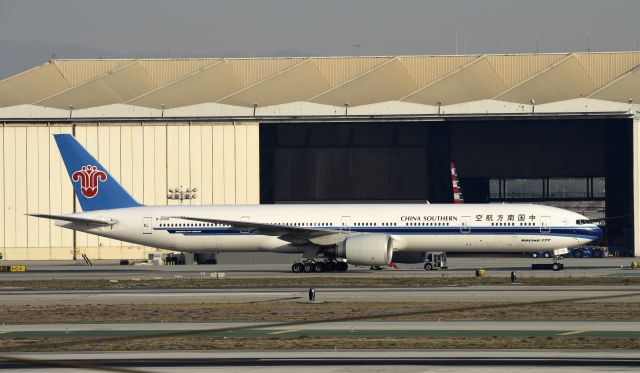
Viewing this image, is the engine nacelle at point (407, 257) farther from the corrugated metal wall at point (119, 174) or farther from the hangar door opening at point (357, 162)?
the hangar door opening at point (357, 162)

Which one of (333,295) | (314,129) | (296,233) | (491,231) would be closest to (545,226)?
(491,231)

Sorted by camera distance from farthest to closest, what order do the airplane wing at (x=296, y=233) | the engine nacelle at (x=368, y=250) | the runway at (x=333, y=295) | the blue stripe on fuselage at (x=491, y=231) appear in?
the blue stripe on fuselage at (x=491, y=231), the airplane wing at (x=296, y=233), the engine nacelle at (x=368, y=250), the runway at (x=333, y=295)

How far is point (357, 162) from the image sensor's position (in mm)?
95312

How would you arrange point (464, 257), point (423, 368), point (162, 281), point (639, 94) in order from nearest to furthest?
point (423, 368) < point (162, 281) < point (639, 94) < point (464, 257)

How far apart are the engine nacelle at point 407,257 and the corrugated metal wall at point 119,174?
2343 cm

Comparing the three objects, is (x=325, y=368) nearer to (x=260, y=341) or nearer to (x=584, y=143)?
(x=260, y=341)

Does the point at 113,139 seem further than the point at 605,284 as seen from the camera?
Yes

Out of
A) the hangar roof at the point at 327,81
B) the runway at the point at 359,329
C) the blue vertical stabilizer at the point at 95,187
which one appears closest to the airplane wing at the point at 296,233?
the blue vertical stabilizer at the point at 95,187

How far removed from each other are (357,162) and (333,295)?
53286 mm

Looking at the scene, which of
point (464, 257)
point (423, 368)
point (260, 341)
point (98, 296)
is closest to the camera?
point (423, 368)

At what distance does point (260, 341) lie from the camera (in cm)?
2831

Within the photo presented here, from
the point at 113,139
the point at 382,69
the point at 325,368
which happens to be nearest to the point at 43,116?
the point at 113,139

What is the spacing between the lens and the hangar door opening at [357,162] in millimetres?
93750

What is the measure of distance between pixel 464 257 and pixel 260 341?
61695 mm
